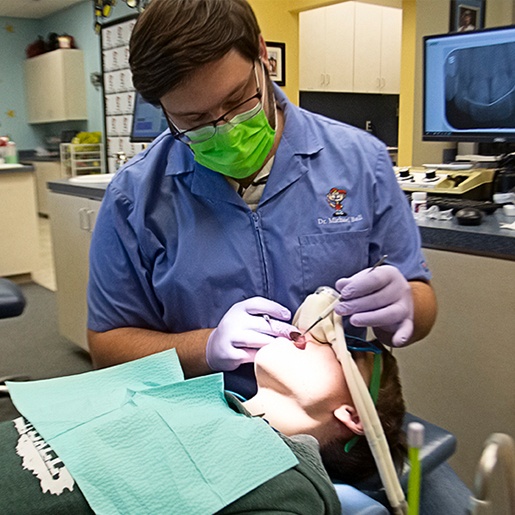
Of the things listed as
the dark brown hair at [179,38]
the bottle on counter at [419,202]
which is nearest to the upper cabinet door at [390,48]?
the bottle on counter at [419,202]

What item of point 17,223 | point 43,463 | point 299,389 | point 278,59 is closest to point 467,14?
point 278,59

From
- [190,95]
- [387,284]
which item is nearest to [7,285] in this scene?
[190,95]

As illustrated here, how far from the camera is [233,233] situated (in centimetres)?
113

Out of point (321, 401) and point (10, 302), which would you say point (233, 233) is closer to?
point (321, 401)

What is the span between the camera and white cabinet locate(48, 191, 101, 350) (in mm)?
2832

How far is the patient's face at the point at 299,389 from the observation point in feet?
3.30

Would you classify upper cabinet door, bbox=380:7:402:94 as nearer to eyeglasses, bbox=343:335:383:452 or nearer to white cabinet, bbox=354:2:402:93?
white cabinet, bbox=354:2:402:93

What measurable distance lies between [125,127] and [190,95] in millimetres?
4710

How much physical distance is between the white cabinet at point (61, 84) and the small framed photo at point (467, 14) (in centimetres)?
510

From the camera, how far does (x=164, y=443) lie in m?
0.77

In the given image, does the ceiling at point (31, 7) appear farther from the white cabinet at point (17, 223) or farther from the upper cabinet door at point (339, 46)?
the white cabinet at point (17, 223)

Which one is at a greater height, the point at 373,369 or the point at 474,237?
the point at 474,237

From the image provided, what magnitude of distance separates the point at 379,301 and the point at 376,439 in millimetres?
261

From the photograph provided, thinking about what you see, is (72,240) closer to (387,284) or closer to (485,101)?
(485,101)
